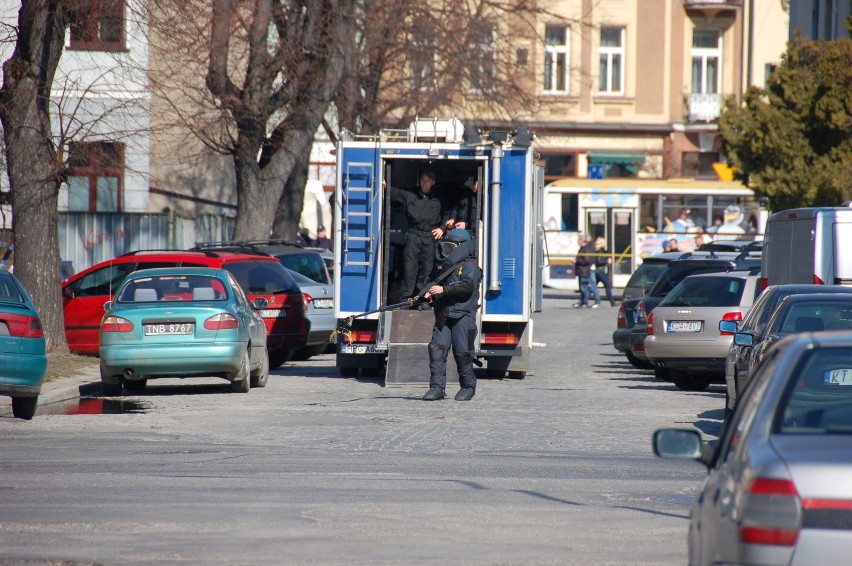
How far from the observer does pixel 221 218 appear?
34.5 meters

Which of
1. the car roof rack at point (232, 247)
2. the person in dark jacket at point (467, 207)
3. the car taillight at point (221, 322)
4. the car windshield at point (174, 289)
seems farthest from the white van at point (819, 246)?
the car roof rack at point (232, 247)

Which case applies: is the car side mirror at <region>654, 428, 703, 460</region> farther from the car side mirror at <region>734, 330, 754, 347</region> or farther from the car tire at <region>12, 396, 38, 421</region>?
the car tire at <region>12, 396, 38, 421</region>

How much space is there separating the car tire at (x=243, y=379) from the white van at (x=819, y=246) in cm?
686

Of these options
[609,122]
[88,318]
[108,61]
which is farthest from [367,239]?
[609,122]

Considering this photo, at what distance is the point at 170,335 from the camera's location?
611 inches

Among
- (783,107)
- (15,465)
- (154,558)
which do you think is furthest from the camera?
(783,107)

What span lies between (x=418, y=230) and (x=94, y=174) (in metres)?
6.99

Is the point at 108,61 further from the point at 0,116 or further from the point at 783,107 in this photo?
the point at 783,107

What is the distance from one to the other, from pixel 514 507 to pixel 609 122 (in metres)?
43.8

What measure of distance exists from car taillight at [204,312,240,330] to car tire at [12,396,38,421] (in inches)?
101

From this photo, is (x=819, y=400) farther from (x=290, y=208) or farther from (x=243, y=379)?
(x=290, y=208)

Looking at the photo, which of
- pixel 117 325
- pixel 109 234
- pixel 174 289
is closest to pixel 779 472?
pixel 117 325

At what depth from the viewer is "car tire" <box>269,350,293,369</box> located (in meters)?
20.5

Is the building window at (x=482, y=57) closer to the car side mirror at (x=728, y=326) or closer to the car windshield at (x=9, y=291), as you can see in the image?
the car side mirror at (x=728, y=326)
